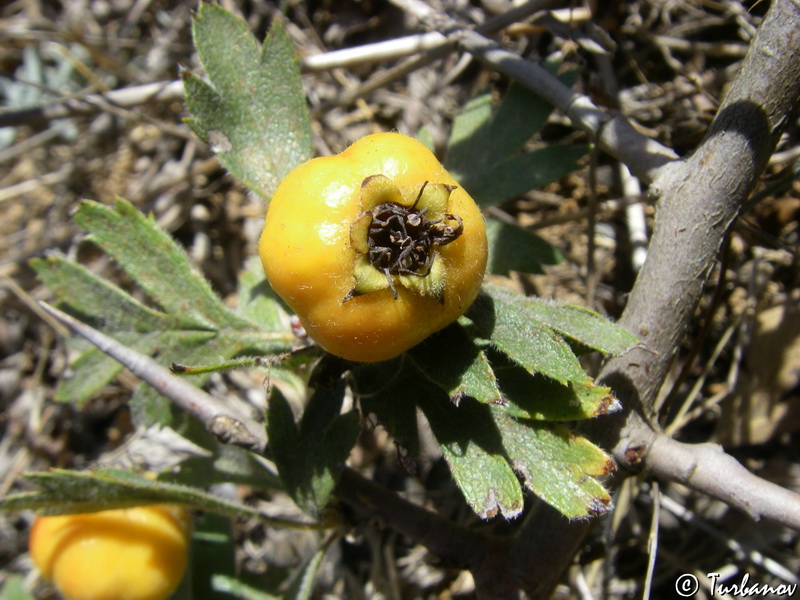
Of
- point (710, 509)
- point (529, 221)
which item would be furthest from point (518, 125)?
point (710, 509)

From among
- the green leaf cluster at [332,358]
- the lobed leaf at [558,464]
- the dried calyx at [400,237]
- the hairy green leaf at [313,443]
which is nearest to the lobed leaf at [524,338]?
the green leaf cluster at [332,358]

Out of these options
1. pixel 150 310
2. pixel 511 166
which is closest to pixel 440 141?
pixel 511 166

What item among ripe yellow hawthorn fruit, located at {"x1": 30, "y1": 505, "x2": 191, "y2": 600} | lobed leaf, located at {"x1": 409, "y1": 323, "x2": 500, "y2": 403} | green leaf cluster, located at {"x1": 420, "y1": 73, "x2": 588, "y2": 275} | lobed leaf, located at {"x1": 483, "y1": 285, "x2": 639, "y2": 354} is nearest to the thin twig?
ripe yellow hawthorn fruit, located at {"x1": 30, "y1": 505, "x2": 191, "y2": 600}

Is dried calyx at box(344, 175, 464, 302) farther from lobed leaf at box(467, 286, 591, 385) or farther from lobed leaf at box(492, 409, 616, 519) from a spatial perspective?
lobed leaf at box(492, 409, 616, 519)

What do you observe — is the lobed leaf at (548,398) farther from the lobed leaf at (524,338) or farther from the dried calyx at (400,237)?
the dried calyx at (400,237)

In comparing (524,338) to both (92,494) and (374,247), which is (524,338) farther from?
(92,494)
